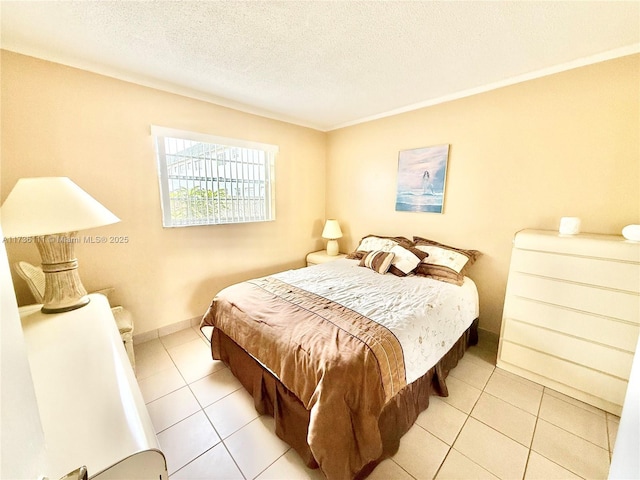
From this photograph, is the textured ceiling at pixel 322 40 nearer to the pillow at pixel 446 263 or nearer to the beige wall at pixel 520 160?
the beige wall at pixel 520 160

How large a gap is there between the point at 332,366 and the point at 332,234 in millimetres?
2328

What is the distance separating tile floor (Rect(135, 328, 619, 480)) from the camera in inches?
49.9

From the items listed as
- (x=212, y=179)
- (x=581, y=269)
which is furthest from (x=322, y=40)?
(x=581, y=269)

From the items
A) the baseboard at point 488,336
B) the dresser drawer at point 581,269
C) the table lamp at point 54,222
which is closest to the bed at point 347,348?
the baseboard at point 488,336

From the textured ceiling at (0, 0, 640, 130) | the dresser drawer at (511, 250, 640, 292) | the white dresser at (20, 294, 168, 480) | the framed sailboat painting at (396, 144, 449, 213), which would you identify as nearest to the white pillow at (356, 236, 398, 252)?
the framed sailboat painting at (396, 144, 449, 213)

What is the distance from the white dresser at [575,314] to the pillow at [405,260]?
0.75 metres

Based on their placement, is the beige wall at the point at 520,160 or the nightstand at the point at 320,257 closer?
the beige wall at the point at 520,160

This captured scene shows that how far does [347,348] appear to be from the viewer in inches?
49.6

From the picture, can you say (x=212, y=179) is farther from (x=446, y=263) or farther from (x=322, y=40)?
(x=446, y=263)

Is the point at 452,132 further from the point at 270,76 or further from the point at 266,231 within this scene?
the point at 266,231

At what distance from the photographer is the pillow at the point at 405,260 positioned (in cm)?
239

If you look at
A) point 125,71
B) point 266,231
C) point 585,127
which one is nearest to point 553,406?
point 585,127

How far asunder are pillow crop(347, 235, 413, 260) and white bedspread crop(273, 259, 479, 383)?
13.9 inches

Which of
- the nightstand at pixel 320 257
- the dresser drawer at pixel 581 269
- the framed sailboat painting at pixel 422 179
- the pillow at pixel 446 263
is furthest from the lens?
the nightstand at pixel 320 257
